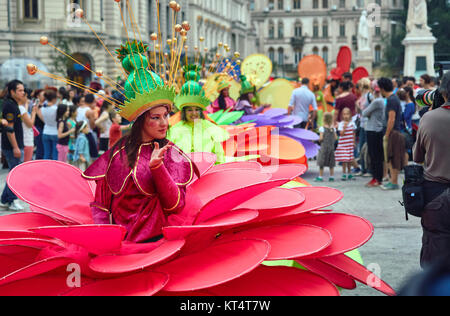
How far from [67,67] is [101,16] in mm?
6805

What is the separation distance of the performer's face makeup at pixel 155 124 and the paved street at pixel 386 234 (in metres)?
1.44

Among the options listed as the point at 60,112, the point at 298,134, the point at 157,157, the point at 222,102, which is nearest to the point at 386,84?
the point at 298,134

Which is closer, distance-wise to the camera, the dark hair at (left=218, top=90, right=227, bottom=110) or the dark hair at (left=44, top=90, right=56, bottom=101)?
the dark hair at (left=44, top=90, right=56, bottom=101)

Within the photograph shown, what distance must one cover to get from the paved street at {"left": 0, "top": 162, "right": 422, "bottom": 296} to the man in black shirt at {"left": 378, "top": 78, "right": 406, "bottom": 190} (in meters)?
0.38

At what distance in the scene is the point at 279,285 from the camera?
293 cm

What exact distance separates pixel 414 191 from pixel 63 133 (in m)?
7.59

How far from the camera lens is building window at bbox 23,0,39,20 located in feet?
117

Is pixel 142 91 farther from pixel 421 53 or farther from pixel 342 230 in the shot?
pixel 421 53

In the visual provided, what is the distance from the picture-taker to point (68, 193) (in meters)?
3.75

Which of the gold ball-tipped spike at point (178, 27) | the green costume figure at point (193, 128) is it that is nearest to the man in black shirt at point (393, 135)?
the green costume figure at point (193, 128)

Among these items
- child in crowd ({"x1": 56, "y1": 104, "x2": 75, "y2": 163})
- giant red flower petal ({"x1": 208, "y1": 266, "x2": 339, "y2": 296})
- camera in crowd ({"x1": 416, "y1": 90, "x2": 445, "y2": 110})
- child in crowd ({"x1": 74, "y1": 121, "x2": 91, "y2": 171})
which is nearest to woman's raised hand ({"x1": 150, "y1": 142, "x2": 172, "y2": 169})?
giant red flower petal ({"x1": 208, "y1": 266, "x2": 339, "y2": 296})

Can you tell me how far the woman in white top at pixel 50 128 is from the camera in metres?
10.7

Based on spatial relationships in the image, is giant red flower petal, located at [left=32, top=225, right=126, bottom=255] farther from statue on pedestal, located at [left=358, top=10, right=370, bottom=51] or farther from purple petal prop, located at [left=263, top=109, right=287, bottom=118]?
statue on pedestal, located at [left=358, top=10, right=370, bottom=51]

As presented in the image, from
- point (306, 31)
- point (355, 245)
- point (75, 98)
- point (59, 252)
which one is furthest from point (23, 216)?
point (306, 31)
